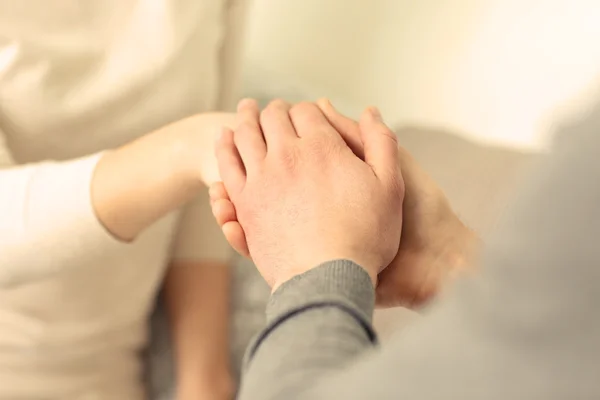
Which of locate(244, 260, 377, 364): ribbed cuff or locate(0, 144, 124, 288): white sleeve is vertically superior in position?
locate(244, 260, 377, 364): ribbed cuff

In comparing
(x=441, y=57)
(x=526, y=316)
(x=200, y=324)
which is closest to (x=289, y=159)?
(x=526, y=316)

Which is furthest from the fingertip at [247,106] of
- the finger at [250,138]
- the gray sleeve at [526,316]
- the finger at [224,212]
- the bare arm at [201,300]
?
the gray sleeve at [526,316]

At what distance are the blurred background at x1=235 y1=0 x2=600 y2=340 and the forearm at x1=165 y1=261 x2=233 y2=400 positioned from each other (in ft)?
0.14

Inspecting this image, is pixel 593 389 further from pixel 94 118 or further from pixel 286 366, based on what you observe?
pixel 94 118

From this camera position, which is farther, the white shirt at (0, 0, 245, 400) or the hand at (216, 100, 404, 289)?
the white shirt at (0, 0, 245, 400)

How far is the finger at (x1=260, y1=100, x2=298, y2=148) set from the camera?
0.47m

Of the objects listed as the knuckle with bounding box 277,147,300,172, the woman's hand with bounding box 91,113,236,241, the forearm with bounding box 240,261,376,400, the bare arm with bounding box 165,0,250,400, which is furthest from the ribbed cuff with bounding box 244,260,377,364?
the bare arm with bounding box 165,0,250,400

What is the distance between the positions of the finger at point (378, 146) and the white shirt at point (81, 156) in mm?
227

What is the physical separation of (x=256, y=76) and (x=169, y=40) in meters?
0.49

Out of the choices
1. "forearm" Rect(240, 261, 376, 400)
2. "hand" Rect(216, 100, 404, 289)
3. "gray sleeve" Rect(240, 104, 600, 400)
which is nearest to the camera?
"gray sleeve" Rect(240, 104, 600, 400)

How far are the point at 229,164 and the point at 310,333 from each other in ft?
0.68

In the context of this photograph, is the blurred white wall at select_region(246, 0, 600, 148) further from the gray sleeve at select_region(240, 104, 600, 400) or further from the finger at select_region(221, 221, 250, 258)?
the gray sleeve at select_region(240, 104, 600, 400)

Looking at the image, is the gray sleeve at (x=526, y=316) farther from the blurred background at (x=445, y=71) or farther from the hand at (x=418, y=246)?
the blurred background at (x=445, y=71)

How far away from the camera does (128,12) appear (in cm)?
59
